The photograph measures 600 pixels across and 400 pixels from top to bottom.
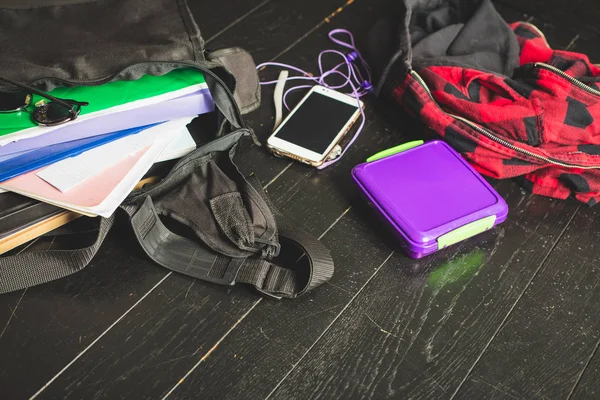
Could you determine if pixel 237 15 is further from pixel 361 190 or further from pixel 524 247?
pixel 524 247

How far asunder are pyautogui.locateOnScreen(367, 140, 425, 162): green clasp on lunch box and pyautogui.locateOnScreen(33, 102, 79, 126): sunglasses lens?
18.7 inches

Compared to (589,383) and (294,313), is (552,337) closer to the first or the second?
(589,383)

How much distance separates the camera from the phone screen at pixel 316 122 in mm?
1088

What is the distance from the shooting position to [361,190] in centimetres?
101

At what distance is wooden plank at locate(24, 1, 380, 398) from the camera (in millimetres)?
837

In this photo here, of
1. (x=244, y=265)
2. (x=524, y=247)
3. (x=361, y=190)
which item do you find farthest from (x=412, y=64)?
(x=244, y=265)

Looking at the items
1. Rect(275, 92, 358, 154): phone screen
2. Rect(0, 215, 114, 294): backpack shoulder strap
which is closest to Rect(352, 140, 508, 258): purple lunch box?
Rect(275, 92, 358, 154): phone screen

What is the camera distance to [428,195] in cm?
98

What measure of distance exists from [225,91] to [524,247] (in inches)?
21.2

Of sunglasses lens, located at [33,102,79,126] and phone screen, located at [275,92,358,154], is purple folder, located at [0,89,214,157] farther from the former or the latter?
phone screen, located at [275,92,358,154]

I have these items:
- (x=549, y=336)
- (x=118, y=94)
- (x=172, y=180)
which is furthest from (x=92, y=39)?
(x=549, y=336)

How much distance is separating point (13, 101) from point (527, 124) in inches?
31.6

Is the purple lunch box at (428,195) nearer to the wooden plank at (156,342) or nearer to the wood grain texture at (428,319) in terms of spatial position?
the wood grain texture at (428,319)

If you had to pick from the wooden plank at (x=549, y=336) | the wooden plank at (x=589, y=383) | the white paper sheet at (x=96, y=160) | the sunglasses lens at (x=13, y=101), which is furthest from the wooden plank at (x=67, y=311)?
the wooden plank at (x=589, y=383)
